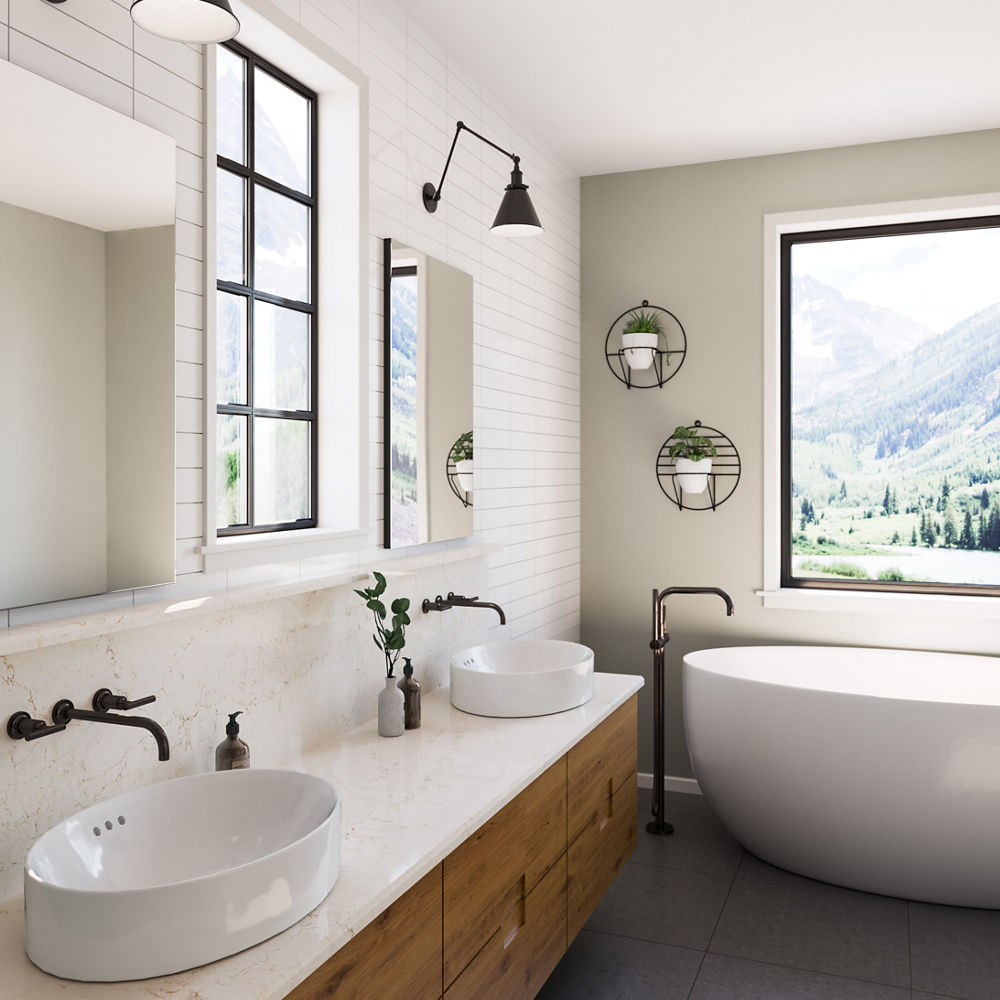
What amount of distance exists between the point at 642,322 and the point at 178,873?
9.99ft

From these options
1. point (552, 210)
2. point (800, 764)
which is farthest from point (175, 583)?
point (552, 210)

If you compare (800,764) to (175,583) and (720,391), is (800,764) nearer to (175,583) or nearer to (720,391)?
(720,391)

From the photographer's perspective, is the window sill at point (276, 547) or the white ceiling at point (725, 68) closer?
the window sill at point (276, 547)

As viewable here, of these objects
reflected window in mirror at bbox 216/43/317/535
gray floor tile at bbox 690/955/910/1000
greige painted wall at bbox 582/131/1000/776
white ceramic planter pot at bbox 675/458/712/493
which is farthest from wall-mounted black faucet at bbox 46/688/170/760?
greige painted wall at bbox 582/131/1000/776

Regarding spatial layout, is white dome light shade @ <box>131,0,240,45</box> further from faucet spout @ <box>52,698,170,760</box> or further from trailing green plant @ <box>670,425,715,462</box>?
trailing green plant @ <box>670,425,715,462</box>

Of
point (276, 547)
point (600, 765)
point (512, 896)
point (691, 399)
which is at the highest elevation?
point (691, 399)

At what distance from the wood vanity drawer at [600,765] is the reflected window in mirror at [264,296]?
946mm

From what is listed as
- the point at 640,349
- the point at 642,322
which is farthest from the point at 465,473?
the point at 642,322

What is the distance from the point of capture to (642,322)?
401 centimetres

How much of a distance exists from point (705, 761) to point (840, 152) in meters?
Result: 2.49

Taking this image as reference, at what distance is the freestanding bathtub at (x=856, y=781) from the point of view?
2.87 meters

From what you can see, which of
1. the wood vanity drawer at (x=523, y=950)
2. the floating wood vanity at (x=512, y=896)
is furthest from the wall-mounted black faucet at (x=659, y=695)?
the wood vanity drawer at (x=523, y=950)

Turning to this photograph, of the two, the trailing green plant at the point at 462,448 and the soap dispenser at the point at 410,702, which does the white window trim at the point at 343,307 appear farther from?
the trailing green plant at the point at 462,448

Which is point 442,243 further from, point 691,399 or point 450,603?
point 691,399
